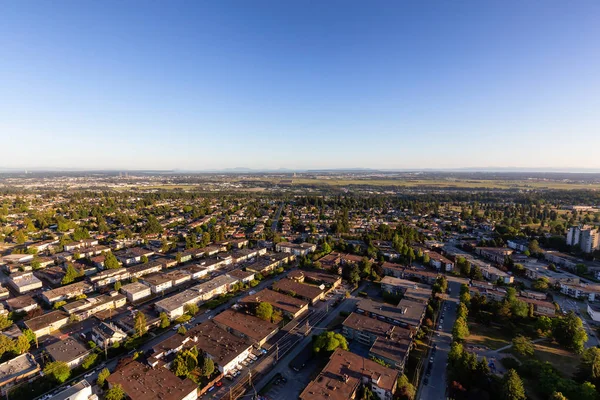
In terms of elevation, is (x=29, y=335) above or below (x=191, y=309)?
above

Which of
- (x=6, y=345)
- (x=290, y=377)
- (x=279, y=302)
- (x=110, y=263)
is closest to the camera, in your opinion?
(x=290, y=377)

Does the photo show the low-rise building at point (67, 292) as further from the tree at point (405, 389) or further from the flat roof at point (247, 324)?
the tree at point (405, 389)

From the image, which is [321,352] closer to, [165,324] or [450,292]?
[165,324]

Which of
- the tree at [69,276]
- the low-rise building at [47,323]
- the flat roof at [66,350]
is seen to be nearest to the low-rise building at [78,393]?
the flat roof at [66,350]

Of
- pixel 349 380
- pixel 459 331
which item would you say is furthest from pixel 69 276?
pixel 459 331

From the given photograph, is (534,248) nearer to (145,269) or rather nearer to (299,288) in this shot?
(299,288)

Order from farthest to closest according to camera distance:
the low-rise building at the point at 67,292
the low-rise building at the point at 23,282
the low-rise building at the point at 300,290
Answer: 1. the low-rise building at the point at 23,282
2. the low-rise building at the point at 300,290
3. the low-rise building at the point at 67,292
